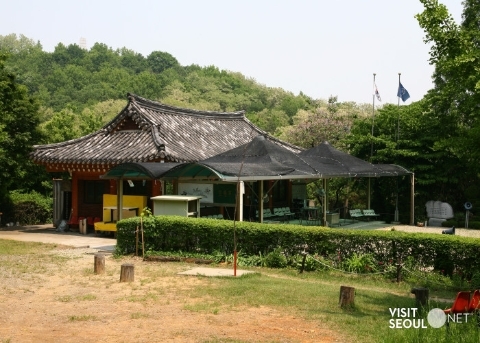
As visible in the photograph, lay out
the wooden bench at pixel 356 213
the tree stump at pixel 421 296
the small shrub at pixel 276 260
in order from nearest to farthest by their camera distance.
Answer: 1. the tree stump at pixel 421 296
2. the small shrub at pixel 276 260
3. the wooden bench at pixel 356 213

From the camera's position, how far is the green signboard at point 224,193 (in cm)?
2205

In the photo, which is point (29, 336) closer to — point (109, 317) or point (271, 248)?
point (109, 317)

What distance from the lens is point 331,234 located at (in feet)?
49.9

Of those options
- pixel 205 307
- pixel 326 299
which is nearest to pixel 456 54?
pixel 326 299

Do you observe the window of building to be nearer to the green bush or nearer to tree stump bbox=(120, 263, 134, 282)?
the green bush

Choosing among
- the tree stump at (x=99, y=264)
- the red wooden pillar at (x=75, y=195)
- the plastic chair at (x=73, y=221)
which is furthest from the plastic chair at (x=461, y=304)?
the red wooden pillar at (x=75, y=195)

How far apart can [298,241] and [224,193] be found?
23.3 ft

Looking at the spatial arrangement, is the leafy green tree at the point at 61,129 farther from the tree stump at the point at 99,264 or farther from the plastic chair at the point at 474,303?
the plastic chair at the point at 474,303

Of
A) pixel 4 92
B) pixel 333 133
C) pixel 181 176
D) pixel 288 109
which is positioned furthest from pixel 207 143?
pixel 288 109

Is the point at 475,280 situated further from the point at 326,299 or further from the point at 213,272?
the point at 213,272

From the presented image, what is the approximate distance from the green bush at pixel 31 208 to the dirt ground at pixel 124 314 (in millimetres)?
13393

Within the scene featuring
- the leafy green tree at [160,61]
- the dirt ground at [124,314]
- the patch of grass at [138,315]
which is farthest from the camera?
the leafy green tree at [160,61]

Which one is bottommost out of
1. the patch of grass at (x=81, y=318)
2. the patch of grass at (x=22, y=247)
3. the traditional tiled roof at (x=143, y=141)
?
the patch of grass at (x=81, y=318)

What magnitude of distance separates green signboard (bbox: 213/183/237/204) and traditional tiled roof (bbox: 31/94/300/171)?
2085 mm
